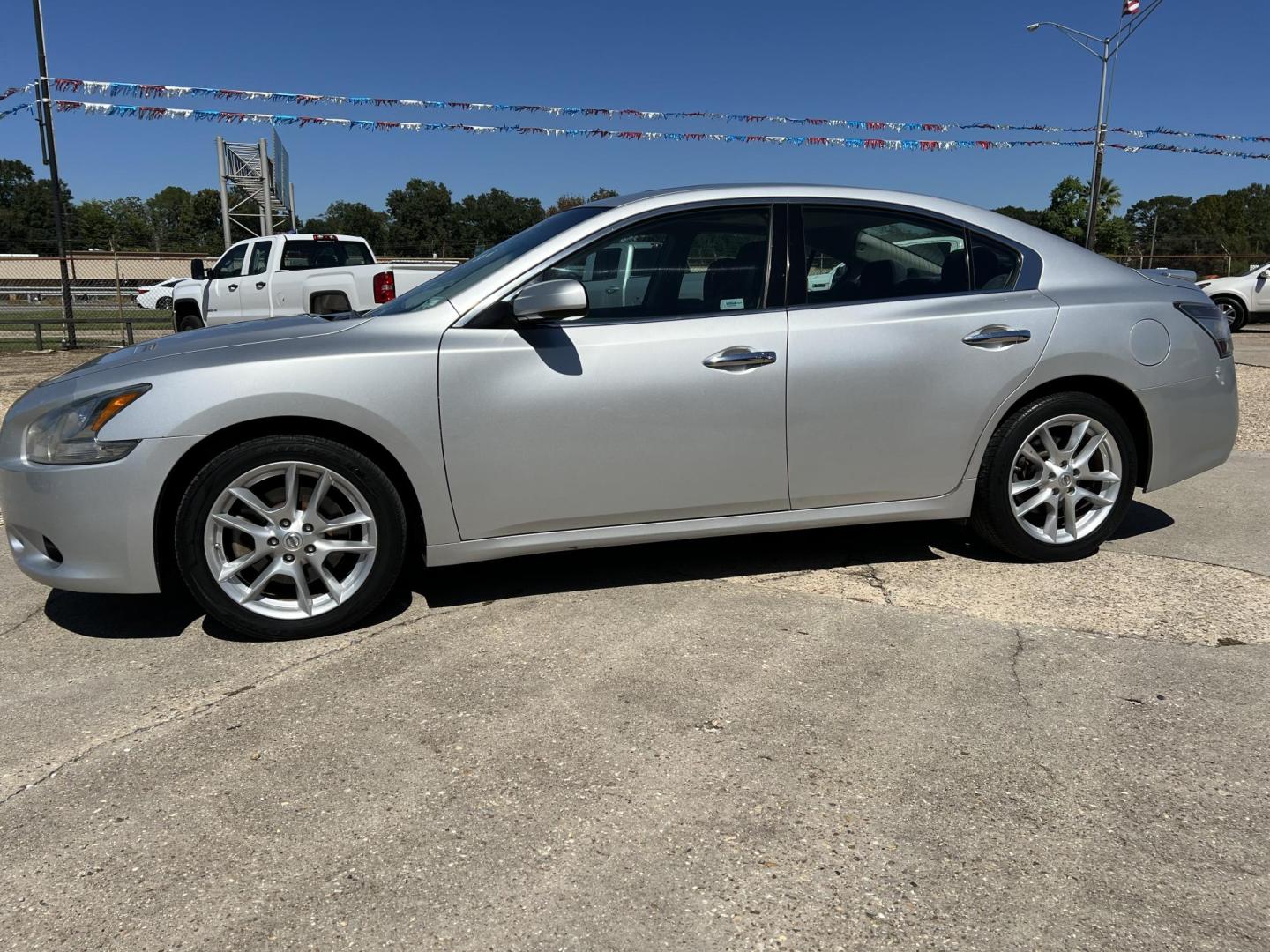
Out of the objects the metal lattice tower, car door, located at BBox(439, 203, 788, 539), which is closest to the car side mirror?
car door, located at BBox(439, 203, 788, 539)

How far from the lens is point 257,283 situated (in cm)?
1512

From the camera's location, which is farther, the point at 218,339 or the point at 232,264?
the point at 232,264

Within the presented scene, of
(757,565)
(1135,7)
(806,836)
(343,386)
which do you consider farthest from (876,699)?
(1135,7)

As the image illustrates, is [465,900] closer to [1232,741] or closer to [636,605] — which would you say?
[636,605]

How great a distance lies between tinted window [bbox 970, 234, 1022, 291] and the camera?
4180mm

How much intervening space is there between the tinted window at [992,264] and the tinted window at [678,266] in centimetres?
96

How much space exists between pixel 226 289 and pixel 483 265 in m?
13.0

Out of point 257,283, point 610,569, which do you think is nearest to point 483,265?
point 610,569

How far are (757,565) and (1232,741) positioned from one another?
203 cm

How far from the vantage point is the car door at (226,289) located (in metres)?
15.3

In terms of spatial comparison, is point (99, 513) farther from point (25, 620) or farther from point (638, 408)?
point (638, 408)

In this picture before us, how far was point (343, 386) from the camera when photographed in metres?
3.41

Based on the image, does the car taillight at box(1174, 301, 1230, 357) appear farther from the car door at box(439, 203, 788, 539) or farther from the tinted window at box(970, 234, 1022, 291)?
the car door at box(439, 203, 788, 539)

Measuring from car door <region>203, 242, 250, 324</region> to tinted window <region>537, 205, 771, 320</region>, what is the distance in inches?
516
